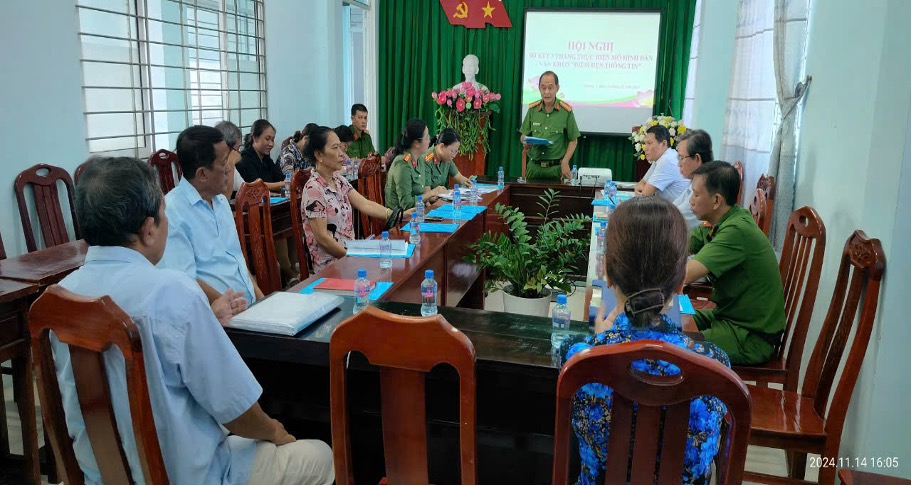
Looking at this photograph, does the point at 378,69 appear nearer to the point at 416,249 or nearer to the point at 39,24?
the point at 39,24

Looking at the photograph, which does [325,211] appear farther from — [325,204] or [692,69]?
[692,69]

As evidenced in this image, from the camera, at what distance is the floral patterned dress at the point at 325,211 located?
3062 mm

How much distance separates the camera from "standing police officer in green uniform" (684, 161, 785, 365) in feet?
7.19

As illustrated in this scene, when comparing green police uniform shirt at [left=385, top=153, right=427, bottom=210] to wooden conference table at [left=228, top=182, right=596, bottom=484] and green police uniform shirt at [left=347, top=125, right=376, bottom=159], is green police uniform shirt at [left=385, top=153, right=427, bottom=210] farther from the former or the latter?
wooden conference table at [left=228, top=182, right=596, bottom=484]

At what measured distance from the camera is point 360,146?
616cm

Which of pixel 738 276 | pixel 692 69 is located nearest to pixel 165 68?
pixel 738 276

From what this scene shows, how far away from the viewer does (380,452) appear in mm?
1852

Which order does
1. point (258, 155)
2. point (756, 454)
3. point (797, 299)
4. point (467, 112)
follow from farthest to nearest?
point (467, 112)
point (258, 155)
point (756, 454)
point (797, 299)

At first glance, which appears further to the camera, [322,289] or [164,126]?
[164,126]

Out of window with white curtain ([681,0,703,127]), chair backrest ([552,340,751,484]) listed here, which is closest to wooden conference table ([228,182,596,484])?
chair backrest ([552,340,751,484])

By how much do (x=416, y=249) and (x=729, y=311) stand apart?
1.28 meters

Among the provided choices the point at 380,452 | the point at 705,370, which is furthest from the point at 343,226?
the point at 705,370

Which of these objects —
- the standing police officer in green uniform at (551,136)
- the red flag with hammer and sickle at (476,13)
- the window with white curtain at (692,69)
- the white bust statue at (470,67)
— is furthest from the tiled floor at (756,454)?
the red flag with hammer and sickle at (476,13)

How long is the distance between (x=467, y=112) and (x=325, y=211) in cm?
428
